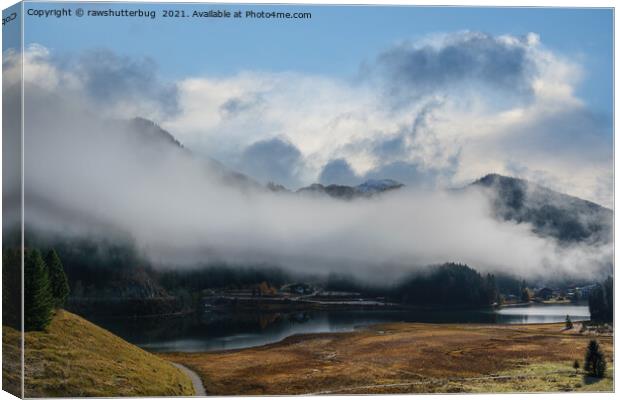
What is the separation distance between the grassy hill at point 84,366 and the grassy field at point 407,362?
67 centimetres

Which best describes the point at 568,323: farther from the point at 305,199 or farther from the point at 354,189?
the point at 305,199

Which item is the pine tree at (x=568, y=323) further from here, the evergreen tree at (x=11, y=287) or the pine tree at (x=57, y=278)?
the evergreen tree at (x=11, y=287)

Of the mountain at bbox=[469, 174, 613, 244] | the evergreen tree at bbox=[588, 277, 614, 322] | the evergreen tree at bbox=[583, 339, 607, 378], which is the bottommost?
the evergreen tree at bbox=[583, 339, 607, 378]

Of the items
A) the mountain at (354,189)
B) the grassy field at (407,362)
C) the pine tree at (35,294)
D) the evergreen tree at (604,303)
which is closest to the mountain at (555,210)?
the evergreen tree at (604,303)

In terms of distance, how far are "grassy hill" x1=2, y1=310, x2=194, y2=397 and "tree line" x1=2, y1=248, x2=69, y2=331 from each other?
0.71 ft

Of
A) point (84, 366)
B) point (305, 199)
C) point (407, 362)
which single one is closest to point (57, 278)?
point (84, 366)

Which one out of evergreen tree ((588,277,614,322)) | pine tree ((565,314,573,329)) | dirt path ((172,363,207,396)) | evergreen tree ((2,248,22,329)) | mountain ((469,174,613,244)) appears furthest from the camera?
pine tree ((565,314,573,329))

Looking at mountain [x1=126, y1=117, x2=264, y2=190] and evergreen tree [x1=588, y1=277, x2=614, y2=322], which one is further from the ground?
mountain [x1=126, y1=117, x2=264, y2=190]

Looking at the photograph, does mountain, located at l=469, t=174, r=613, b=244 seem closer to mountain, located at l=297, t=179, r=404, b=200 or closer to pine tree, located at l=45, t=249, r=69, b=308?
mountain, located at l=297, t=179, r=404, b=200

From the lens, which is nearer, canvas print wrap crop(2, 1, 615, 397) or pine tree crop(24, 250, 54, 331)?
pine tree crop(24, 250, 54, 331)

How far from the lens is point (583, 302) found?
2139 centimetres

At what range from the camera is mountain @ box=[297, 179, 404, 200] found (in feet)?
66.9

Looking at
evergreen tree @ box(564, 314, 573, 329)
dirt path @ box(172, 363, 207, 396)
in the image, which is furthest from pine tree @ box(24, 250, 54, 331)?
evergreen tree @ box(564, 314, 573, 329)

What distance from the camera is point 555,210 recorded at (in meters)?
21.3
